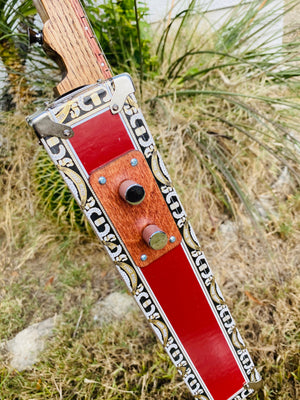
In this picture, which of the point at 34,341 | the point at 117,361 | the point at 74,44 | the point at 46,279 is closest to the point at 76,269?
the point at 46,279

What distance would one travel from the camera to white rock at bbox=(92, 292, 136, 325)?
1201 mm

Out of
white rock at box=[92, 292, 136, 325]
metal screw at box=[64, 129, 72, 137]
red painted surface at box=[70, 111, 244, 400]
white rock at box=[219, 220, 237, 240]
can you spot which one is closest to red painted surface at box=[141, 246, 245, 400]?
red painted surface at box=[70, 111, 244, 400]

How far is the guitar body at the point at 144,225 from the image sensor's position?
0.55m

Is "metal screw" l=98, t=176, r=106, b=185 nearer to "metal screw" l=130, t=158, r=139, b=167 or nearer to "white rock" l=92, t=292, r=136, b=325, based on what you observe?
"metal screw" l=130, t=158, r=139, b=167

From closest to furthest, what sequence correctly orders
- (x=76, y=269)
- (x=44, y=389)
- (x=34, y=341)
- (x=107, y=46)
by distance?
1. (x=44, y=389)
2. (x=34, y=341)
3. (x=76, y=269)
4. (x=107, y=46)

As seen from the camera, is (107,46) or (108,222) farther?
(107,46)

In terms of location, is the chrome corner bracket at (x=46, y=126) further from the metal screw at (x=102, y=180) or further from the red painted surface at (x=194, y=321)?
the red painted surface at (x=194, y=321)

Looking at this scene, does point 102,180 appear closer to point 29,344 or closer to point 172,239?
point 172,239

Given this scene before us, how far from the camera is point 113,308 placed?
123 centimetres

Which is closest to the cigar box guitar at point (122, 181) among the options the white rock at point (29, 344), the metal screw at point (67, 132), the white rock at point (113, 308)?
the metal screw at point (67, 132)

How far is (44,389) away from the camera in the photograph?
0.99 meters

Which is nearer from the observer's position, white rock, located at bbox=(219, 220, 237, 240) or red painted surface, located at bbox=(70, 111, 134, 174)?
red painted surface, located at bbox=(70, 111, 134, 174)

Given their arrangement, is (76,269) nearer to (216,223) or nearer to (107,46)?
(216,223)

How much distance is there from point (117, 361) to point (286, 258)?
2.54ft
